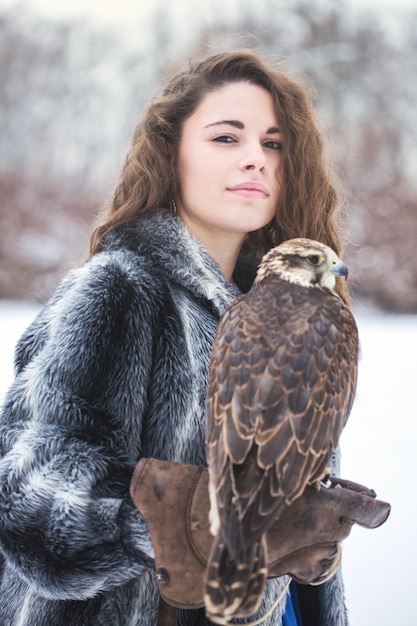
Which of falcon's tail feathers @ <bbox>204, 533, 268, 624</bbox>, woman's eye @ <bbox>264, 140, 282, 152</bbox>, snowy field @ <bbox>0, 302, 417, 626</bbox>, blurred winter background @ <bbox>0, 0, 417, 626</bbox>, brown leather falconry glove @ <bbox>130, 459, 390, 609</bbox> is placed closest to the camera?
falcon's tail feathers @ <bbox>204, 533, 268, 624</bbox>

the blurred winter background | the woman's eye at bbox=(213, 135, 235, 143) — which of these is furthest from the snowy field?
the woman's eye at bbox=(213, 135, 235, 143)

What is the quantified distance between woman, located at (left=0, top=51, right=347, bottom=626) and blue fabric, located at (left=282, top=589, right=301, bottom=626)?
3.4 inches

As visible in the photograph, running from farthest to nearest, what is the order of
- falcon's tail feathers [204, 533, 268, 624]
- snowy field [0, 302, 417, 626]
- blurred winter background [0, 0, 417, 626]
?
1. blurred winter background [0, 0, 417, 626]
2. snowy field [0, 302, 417, 626]
3. falcon's tail feathers [204, 533, 268, 624]

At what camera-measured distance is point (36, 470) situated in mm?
1295

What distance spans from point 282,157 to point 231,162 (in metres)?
0.20

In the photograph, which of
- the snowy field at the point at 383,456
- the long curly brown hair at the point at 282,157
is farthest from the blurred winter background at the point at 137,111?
the long curly brown hair at the point at 282,157

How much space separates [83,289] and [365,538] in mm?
2613

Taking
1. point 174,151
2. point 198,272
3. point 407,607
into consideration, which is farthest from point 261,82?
point 407,607

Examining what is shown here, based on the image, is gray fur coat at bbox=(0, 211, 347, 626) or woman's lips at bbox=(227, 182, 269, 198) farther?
woman's lips at bbox=(227, 182, 269, 198)

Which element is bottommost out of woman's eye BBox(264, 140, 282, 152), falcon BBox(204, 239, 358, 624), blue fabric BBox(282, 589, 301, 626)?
blue fabric BBox(282, 589, 301, 626)

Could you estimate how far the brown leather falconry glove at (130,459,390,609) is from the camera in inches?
42.9

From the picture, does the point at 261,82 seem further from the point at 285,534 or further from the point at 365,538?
the point at 365,538

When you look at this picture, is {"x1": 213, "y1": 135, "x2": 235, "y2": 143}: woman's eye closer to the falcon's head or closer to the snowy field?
the falcon's head

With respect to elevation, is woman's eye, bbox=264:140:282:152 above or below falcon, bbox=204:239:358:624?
above
